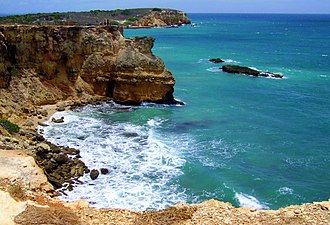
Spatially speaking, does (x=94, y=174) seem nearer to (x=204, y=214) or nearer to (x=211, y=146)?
(x=211, y=146)

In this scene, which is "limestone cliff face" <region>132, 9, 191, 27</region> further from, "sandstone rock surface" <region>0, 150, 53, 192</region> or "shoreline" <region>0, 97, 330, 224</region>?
"shoreline" <region>0, 97, 330, 224</region>

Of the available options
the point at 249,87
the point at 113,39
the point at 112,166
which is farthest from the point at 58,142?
the point at 249,87

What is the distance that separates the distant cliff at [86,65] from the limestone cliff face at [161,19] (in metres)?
119

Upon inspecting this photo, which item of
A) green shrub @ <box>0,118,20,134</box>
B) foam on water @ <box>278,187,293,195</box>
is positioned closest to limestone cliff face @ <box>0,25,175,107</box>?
green shrub @ <box>0,118,20,134</box>

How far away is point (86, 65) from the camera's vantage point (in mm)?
46812

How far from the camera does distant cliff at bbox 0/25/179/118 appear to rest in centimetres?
4416

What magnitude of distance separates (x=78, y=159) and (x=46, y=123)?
9.63 meters

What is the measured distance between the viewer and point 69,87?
46.3m

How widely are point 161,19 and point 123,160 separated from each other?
517ft

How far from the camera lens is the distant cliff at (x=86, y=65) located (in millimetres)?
44156

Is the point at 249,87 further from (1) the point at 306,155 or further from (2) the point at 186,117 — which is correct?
(1) the point at 306,155

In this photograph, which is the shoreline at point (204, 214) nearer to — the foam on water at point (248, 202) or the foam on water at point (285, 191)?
the foam on water at point (248, 202)

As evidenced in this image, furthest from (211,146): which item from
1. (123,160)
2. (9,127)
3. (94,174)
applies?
(9,127)

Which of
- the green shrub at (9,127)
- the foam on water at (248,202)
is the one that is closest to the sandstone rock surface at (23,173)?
the green shrub at (9,127)
